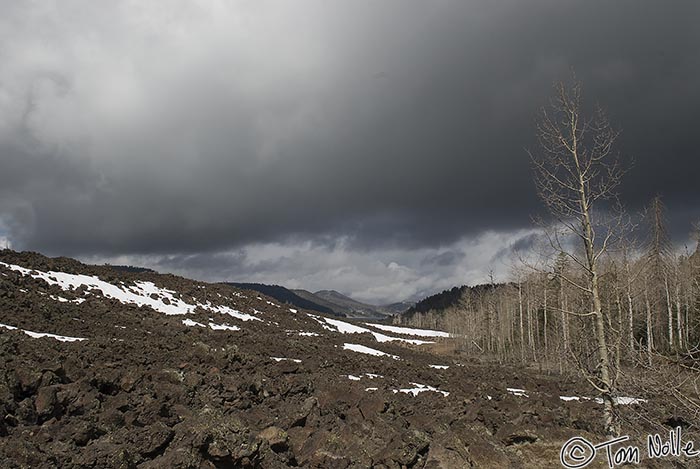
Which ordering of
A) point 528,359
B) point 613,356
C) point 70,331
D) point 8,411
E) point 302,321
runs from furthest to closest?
point 528,359
point 302,321
point 70,331
point 613,356
point 8,411

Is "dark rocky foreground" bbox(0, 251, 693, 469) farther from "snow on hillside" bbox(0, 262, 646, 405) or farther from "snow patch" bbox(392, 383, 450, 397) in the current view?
"snow on hillside" bbox(0, 262, 646, 405)

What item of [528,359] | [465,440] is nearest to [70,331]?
[465,440]

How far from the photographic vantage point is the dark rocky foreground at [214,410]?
7.59 m

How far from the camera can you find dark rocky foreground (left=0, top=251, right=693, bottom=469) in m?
7.59

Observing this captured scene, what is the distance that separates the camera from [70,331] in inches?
717

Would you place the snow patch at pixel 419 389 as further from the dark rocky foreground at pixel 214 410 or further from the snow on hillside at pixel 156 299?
the dark rocky foreground at pixel 214 410

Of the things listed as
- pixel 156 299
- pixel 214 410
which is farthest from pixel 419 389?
pixel 156 299

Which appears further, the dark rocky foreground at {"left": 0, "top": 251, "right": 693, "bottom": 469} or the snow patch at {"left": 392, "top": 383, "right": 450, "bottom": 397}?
the snow patch at {"left": 392, "top": 383, "right": 450, "bottom": 397}

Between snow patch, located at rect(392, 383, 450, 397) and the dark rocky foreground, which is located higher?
the dark rocky foreground

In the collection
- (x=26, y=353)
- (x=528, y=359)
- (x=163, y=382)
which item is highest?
(x=26, y=353)

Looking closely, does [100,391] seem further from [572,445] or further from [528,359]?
[528,359]

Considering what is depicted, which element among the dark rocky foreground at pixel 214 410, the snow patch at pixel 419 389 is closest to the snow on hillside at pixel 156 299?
the snow patch at pixel 419 389

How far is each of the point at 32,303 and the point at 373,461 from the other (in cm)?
1983

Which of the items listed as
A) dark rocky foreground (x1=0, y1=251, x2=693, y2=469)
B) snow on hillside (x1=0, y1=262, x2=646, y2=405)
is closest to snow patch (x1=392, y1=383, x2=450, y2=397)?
snow on hillside (x1=0, y1=262, x2=646, y2=405)
